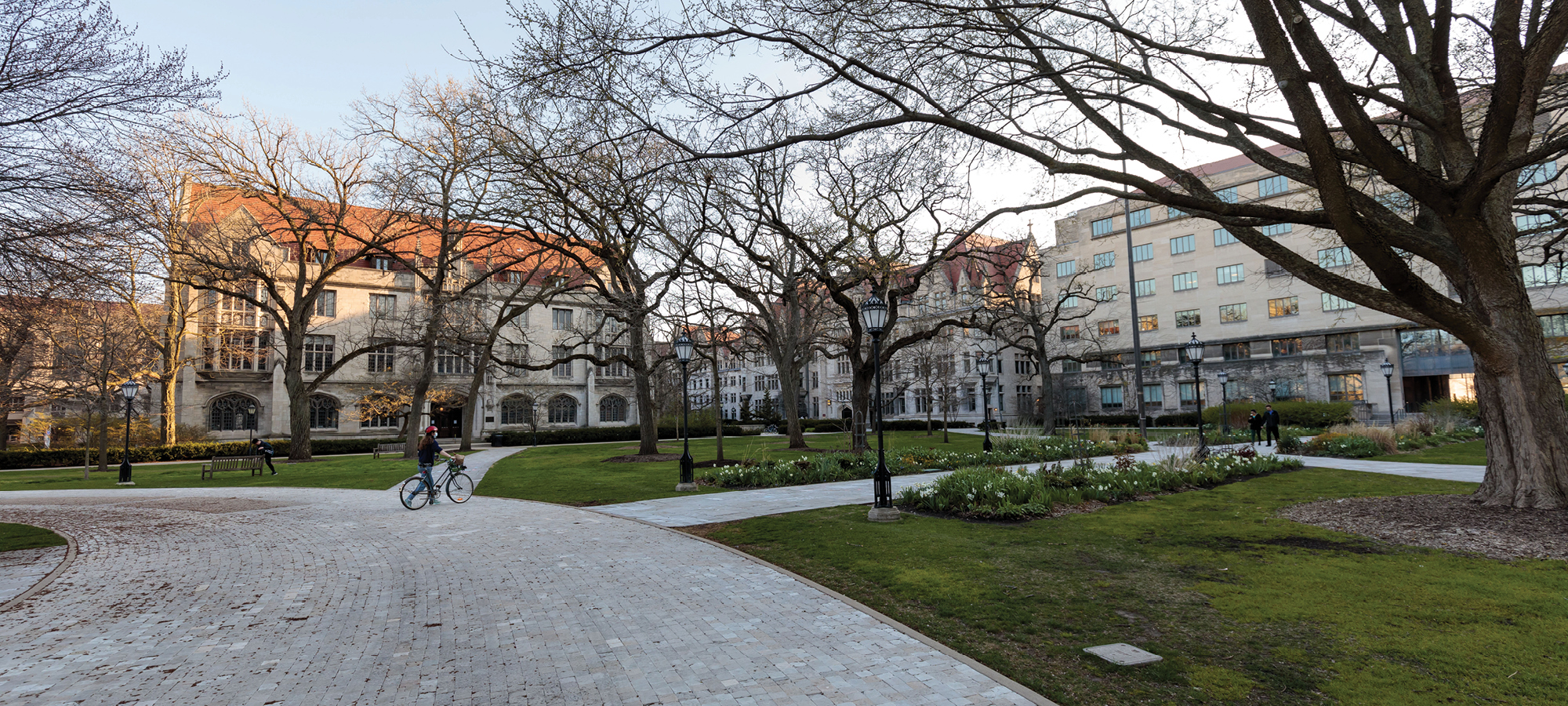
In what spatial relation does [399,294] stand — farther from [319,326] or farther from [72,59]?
[72,59]

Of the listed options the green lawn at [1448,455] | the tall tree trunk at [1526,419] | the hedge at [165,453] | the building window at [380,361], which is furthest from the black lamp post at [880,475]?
the building window at [380,361]

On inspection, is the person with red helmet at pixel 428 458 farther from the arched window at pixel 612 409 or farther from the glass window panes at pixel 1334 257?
the glass window panes at pixel 1334 257

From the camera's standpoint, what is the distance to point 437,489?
15914 mm

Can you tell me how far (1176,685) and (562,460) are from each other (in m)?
26.9

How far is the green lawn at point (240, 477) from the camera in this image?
858 inches

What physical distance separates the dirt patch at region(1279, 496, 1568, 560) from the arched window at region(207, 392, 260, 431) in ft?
191

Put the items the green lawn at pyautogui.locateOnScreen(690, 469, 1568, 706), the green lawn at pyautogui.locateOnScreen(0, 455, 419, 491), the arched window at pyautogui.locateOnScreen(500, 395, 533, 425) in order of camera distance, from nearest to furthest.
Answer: the green lawn at pyautogui.locateOnScreen(690, 469, 1568, 706)
the green lawn at pyautogui.locateOnScreen(0, 455, 419, 491)
the arched window at pyautogui.locateOnScreen(500, 395, 533, 425)

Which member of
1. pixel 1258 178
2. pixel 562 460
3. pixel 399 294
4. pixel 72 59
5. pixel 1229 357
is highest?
pixel 1258 178

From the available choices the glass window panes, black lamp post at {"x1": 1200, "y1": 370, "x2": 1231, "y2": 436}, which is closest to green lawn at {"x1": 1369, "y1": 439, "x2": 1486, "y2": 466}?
black lamp post at {"x1": 1200, "y1": 370, "x2": 1231, "y2": 436}

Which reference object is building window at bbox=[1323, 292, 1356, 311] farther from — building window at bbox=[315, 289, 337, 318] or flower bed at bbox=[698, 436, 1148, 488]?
building window at bbox=[315, 289, 337, 318]

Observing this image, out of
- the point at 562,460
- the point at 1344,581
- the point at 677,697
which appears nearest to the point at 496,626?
the point at 677,697

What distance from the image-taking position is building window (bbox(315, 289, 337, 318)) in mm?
50375

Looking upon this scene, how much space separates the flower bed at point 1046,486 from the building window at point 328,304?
169ft

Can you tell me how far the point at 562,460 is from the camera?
1123 inches
